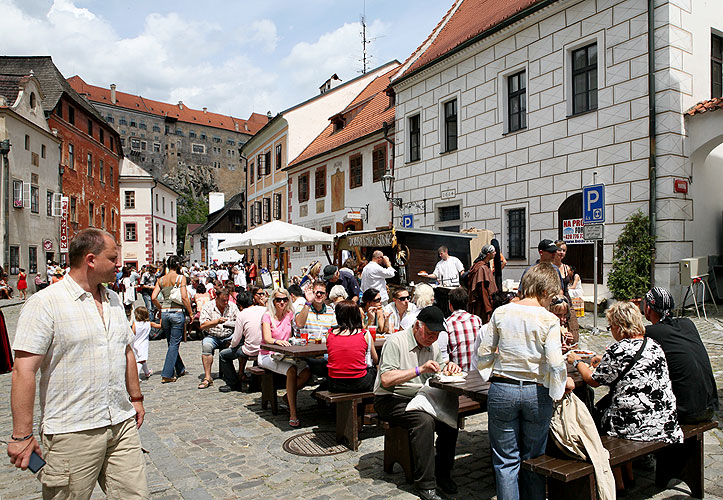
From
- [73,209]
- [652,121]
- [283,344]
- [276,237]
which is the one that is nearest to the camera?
[283,344]

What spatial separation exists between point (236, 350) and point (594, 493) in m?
5.69

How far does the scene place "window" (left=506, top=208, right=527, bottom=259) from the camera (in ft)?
50.4

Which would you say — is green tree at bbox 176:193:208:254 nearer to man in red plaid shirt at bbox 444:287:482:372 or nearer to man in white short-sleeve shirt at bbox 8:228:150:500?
man in red plaid shirt at bbox 444:287:482:372

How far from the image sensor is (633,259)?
479 inches

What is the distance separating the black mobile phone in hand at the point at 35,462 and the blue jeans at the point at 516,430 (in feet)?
8.52

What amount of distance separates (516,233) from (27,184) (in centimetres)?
2920

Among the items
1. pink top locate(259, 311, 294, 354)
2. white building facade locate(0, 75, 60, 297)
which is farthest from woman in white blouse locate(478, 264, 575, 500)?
white building facade locate(0, 75, 60, 297)

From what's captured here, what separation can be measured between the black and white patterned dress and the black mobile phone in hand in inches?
142

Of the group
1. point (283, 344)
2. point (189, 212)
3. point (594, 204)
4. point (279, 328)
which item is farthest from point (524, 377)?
point (189, 212)

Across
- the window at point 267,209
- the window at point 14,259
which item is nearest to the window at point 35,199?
the window at point 14,259

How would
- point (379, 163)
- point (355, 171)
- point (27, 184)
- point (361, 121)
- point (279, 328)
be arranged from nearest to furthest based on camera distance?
point (279, 328)
point (379, 163)
point (355, 171)
point (361, 121)
point (27, 184)

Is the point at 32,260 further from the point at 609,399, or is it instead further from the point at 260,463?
the point at 609,399

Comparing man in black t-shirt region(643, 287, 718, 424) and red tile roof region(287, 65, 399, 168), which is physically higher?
red tile roof region(287, 65, 399, 168)

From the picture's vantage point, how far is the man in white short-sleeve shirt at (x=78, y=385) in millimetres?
2744
